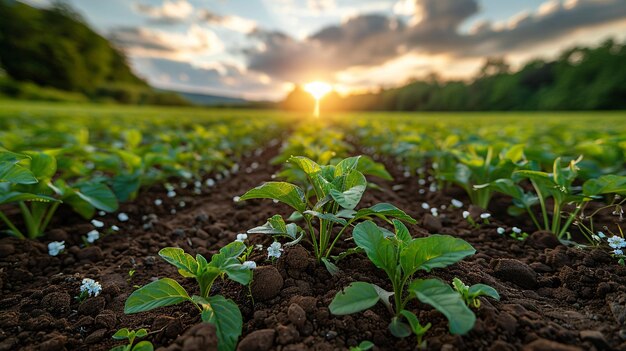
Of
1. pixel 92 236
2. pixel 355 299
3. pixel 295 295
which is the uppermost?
pixel 355 299

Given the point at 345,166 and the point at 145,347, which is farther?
the point at 345,166

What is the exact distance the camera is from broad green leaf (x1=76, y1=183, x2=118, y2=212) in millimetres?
2119

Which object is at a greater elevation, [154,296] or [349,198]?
[349,198]

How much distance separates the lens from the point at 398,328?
1130mm

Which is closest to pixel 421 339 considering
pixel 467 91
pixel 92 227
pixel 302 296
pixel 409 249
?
pixel 409 249

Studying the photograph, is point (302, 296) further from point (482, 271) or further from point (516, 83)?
point (516, 83)

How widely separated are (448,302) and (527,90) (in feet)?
192

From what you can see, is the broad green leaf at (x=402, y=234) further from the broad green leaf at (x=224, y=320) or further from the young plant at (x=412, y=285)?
the broad green leaf at (x=224, y=320)

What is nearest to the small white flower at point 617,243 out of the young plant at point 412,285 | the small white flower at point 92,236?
the young plant at point 412,285

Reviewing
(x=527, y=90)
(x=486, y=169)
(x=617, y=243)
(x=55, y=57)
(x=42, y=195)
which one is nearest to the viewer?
(x=617, y=243)

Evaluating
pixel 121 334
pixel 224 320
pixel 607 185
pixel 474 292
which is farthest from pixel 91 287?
pixel 607 185

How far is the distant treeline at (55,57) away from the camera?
40.4 metres

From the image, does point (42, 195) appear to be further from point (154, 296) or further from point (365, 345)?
point (365, 345)

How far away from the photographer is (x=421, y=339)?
111cm
